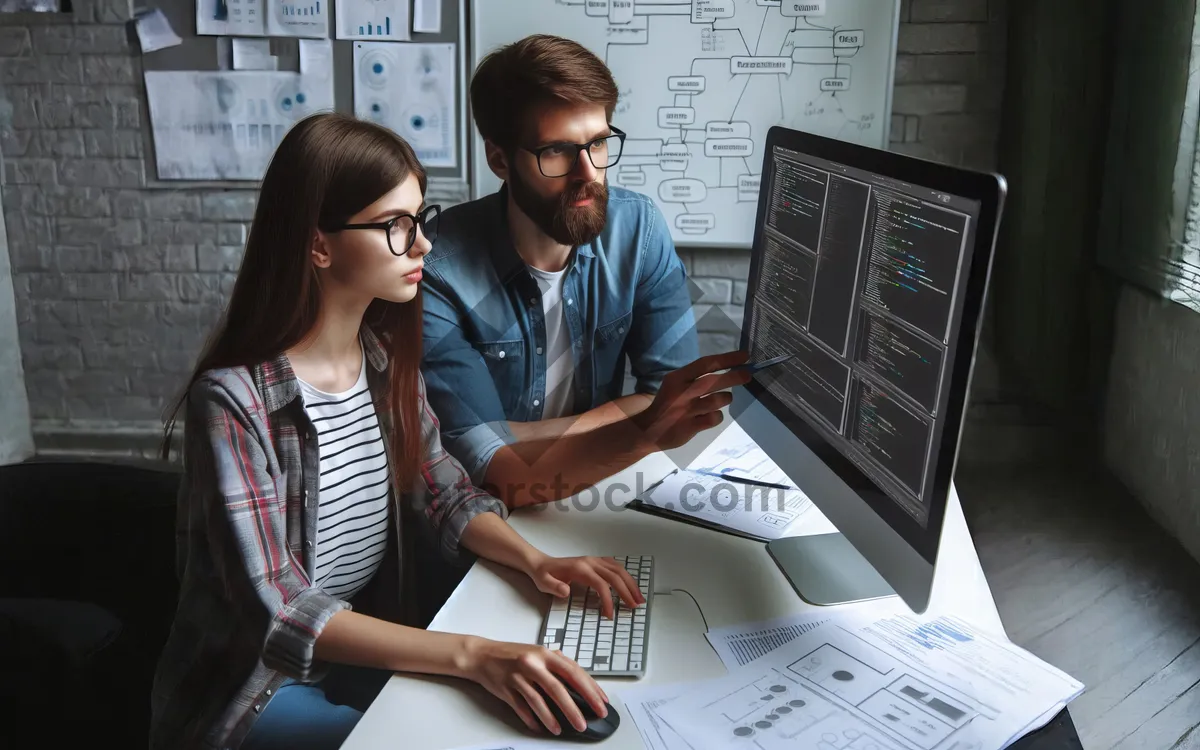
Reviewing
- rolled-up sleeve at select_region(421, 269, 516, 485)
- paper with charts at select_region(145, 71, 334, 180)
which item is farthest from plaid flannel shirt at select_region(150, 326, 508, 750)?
paper with charts at select_region(145, 71, 334, 180)

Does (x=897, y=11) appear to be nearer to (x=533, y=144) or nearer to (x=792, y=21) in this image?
(x=792, y=21)

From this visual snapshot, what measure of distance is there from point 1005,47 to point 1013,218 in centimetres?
49

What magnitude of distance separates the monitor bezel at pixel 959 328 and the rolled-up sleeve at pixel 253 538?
55 cm

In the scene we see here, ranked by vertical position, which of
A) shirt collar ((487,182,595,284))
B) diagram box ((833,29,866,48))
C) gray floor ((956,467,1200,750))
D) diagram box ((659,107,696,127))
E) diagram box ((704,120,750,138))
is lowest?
gray floor ((956,467,1200,750))

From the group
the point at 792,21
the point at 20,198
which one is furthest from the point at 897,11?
the point at 20,198

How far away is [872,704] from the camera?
2.69ft

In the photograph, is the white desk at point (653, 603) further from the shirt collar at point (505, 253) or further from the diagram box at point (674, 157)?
the diagram box at point (674, 157)

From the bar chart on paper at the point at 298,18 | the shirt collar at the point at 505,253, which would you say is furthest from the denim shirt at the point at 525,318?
the bar chart on paper at the point at 298,18

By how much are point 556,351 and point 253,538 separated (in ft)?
2.64

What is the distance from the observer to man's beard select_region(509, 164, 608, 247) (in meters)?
1.53

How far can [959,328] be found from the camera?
2.54 ft

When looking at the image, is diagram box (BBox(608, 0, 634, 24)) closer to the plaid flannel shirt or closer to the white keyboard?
the plaid flannel shirt

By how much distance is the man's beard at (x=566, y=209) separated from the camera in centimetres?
153

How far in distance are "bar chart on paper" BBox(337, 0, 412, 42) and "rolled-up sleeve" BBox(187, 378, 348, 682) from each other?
6.44 feet
